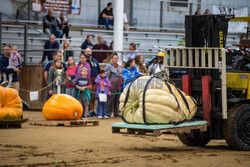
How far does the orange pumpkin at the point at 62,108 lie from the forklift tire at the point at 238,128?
608 cm

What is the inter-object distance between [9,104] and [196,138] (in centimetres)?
558

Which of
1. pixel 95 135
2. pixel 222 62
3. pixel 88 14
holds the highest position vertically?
pixel 88 14

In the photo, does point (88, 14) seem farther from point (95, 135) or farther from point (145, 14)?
point (95, 135)

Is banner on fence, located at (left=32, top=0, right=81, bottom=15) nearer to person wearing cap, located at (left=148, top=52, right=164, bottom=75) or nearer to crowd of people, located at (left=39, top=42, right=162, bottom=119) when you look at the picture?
crowd of people, located at (left=39, top=42, right=162, bottom=119)

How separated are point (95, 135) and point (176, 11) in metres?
22.0

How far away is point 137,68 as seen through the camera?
62.0 feet

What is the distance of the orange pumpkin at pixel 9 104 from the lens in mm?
14141

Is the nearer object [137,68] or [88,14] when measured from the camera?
[137,68]

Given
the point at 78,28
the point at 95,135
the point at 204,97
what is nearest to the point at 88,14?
the point at 78,28

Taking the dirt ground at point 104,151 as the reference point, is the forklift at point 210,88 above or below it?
above

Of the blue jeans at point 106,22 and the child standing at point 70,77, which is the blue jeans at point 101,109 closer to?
the child standing at point 70,77

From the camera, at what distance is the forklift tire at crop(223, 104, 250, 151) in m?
A: 10.0

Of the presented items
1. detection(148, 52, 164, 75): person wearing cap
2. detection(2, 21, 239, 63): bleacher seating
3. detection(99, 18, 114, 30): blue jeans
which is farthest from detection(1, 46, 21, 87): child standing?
detection(99, 18, 114, 30): blue jeans

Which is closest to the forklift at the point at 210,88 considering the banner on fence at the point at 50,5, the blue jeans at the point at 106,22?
the banner on fence at the point at 50,5
